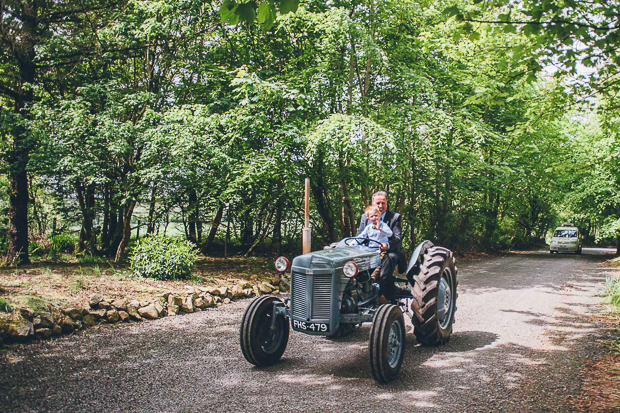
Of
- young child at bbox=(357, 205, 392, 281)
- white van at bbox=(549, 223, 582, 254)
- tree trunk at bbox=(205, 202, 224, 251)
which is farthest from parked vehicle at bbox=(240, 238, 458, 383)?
white van at bbox=(549, 223, 582, 254)

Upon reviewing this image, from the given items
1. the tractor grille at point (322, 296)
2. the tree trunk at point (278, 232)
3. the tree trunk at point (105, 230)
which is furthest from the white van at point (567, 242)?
the tractor grille at point (322, 296)

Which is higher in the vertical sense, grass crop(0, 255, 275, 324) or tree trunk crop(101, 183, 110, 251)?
tree trunk crop(101, 183, 110, 251)

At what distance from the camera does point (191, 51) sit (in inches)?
461

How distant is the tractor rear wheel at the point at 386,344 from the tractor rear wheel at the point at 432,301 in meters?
0.85

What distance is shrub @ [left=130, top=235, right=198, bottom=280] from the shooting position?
29.7 feet

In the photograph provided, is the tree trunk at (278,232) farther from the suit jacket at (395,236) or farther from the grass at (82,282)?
the suit jacket at (395,236)

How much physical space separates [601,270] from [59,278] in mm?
16076

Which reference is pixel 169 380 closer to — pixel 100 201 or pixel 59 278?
pixel 59 278

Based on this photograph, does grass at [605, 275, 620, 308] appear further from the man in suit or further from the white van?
the white van

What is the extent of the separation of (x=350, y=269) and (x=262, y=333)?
4.22 ft

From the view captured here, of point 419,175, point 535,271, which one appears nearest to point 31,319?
point 419,175

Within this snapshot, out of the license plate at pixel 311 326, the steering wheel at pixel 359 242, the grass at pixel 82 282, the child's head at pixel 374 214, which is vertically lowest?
the grass at pixel 82 282

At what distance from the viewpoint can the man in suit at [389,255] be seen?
5.57 meters

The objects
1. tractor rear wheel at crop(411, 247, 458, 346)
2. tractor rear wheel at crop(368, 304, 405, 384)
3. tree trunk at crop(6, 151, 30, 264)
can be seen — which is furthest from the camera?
tree trunk at crop(6, 151, 30, 264)
